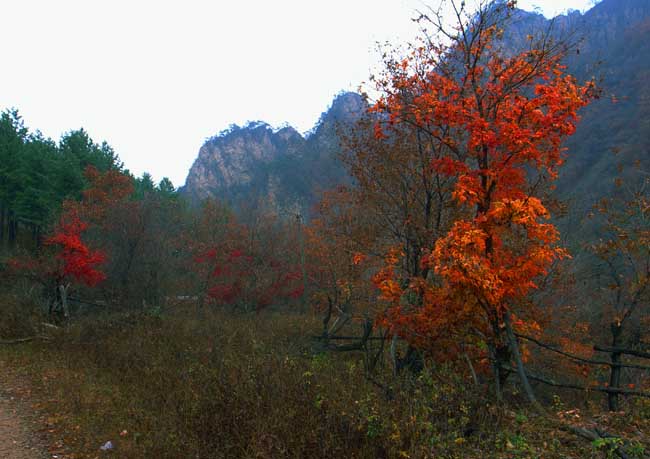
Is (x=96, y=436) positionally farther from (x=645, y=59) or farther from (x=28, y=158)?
(x=645, y=59)

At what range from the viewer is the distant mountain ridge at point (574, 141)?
1200 cm

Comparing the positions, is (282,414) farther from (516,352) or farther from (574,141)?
(574,141)

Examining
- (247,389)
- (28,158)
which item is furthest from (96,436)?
(28,158)

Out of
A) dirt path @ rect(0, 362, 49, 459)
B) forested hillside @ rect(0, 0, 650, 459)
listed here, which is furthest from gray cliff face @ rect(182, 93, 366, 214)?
dirt path @ rect(0, 362, 49, 459)

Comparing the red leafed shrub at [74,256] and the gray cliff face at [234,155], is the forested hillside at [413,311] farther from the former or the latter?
the gray cliff face at [234,155]

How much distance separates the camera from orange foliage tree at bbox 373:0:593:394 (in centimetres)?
730

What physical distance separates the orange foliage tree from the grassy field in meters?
1.35

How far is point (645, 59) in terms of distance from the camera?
2223 inches

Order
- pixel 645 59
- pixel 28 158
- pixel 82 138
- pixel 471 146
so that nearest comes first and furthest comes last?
pixel 471 146 < pixel 28 158 < pixel 82 138 < pixel 645 59

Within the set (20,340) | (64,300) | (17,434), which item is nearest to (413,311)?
(17,434)

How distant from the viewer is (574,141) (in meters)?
38.4

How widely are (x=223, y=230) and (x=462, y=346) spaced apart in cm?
2123

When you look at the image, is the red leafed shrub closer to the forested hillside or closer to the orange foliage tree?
the forested hillside

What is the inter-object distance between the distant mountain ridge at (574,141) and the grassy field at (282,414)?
19.9 ft
